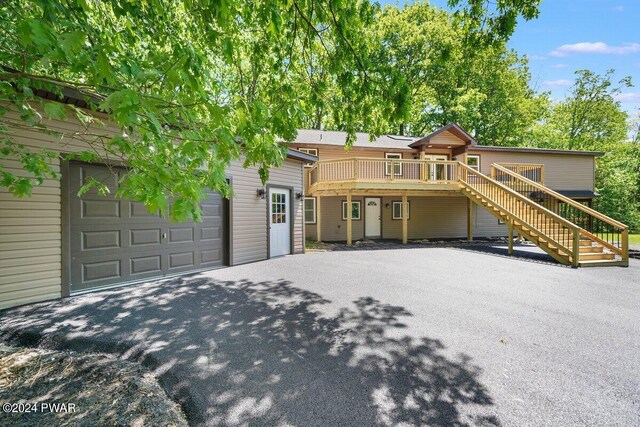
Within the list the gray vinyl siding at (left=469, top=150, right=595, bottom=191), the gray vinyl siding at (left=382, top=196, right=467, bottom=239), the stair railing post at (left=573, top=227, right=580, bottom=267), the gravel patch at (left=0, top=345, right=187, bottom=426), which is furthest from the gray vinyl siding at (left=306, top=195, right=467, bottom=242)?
the gravel patch at (left=0, top=345, right=187, bottom=426)

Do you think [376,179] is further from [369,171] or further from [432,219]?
[432,219]

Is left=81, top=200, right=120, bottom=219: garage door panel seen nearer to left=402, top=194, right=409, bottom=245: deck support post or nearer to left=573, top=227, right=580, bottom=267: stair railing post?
left=402, top=194, right=409, bottom=245: deck support post

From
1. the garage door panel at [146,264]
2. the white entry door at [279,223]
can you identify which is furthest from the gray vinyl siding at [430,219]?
the garage door panel at [146,264]

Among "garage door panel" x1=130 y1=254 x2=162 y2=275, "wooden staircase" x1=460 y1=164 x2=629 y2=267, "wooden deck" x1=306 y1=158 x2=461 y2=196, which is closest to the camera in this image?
"garage door panel" x1=130 y1=254 x2=162 y2=275

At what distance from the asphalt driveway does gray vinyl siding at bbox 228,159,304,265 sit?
184 centimetres

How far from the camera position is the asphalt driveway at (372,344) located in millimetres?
2199

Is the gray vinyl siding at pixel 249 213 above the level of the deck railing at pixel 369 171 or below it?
below

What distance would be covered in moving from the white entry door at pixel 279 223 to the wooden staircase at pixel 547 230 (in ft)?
23.9

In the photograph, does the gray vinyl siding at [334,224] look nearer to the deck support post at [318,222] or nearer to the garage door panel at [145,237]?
the deck support post at [318,222]

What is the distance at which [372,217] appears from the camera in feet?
48.5

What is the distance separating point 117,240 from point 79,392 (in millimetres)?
3599

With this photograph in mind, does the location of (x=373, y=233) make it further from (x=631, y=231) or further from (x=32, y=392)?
(x=631, y=231)

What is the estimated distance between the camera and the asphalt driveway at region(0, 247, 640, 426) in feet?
7.22

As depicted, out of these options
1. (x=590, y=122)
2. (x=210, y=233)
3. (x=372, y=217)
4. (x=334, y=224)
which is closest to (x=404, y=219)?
(x=372, y=217)
